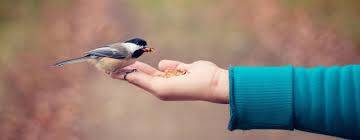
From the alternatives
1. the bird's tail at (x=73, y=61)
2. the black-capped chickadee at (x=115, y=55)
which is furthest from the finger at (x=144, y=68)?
the bird's tail at (x=73, y=61)

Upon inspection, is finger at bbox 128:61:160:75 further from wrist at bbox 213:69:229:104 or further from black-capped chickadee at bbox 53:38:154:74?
wrist at bbox 213:69:229:104

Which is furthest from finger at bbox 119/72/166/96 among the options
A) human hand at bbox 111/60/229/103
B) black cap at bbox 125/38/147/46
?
black cap at bbox 125/38/147/46

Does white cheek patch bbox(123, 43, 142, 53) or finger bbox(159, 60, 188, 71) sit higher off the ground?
white cheek patch bbox(123, 43, 142, 53)

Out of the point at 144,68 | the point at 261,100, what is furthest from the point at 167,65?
the point at 261,100

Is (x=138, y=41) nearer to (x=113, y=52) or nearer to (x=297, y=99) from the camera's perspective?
(x=113, y=52)

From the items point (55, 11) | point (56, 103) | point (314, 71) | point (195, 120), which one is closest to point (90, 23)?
point (55, 11)

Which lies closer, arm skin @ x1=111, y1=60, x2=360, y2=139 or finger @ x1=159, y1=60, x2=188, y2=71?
arm skin @ x1=111, y1=60, x2=360, y2=139

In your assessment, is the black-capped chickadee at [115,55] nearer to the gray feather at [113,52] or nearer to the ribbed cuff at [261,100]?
the gray feather at [113,52]
